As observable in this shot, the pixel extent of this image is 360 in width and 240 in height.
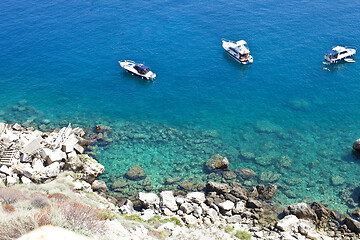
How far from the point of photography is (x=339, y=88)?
59781 mm

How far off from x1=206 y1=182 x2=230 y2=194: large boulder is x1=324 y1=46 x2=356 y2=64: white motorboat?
43.6 metres

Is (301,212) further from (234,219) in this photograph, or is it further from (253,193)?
(234,219)

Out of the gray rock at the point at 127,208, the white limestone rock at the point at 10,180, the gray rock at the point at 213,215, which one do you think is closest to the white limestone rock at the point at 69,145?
the white limestone rock at the point at 10,180

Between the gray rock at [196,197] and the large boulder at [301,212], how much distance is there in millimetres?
9460

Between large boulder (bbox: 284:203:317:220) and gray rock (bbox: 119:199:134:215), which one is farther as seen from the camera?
gray rock (bbox: 119:199:134:215)

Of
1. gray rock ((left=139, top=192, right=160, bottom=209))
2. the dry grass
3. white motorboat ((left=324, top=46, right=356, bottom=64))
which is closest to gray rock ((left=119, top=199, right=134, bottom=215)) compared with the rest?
gray rock ((left=139, top=192, right=160, bottom=209))

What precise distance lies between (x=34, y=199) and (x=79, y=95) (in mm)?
37731

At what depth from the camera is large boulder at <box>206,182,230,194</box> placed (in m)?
37.2

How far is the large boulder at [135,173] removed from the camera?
41394mm

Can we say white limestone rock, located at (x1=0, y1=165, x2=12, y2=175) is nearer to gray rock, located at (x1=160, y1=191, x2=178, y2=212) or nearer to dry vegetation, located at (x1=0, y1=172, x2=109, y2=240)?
dry vegetation, located at (x1=0, y1=172, x2=109, y2=240)

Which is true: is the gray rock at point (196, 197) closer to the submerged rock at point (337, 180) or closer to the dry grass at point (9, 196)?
the submerged rock at point (337, 180)

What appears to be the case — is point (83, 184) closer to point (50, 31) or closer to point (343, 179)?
point (343, 179)

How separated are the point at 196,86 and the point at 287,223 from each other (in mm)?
35949

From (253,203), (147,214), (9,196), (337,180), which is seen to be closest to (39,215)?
(9,196)
